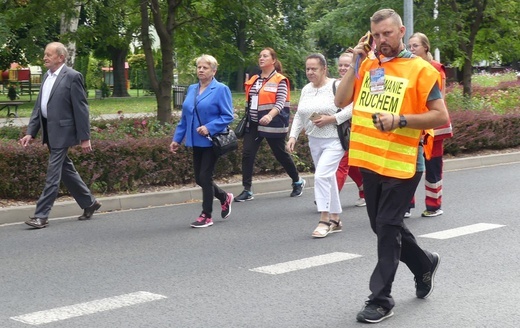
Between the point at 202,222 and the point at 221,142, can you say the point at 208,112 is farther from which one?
the point at 202,222

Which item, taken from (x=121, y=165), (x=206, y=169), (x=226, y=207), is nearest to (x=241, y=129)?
(x=121, y=165)

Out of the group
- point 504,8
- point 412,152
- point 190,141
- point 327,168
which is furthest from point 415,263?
point 504,8

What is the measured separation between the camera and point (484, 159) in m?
15.7

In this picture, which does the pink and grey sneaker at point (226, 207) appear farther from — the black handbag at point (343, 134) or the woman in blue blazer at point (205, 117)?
the black handbag at point (343, 134)

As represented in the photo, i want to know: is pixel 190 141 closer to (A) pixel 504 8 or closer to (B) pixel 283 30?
(B) pixel 283 30

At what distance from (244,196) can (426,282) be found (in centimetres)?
569

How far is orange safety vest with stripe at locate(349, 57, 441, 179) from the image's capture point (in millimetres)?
5684

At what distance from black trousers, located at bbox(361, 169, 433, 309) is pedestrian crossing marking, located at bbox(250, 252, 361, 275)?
1.65 metres

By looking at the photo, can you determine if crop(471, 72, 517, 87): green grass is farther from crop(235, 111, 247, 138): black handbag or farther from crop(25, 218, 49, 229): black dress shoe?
crop(25, 218, 49, 229): black dress shoe

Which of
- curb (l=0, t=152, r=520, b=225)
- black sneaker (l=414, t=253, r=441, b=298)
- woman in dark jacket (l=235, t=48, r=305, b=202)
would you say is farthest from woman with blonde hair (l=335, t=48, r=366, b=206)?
black sneaker (l=414, t=253, r=441, b=298)

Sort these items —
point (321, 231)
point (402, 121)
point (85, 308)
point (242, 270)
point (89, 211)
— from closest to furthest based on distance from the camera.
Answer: point (402, 121), point (85, 308), point (242, 270), point (321, 231), point (89, 211)

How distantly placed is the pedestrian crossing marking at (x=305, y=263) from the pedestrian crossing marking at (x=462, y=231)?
4.16 ft

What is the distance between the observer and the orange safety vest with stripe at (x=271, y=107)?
11.6 metres

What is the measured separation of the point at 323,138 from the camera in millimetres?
9328
